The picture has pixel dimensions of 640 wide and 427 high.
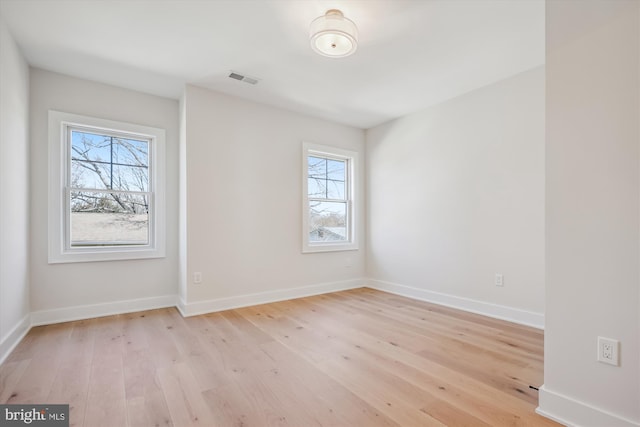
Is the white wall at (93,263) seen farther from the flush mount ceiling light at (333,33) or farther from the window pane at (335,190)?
the flush mount ceiling light at (333,33)

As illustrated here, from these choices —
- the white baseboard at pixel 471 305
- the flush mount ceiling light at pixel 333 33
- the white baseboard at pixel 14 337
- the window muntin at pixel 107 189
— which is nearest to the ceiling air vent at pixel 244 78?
the flush mount ceiling light at pixel 333 33

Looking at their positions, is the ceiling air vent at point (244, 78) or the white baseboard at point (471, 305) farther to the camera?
the ceiling air vent at point (244, 78)

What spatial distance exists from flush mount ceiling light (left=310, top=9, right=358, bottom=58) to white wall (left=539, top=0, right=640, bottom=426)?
119cm

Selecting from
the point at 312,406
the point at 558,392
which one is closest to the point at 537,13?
the point at 558,392

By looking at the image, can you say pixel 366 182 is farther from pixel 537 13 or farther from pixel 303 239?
pixel 537 13

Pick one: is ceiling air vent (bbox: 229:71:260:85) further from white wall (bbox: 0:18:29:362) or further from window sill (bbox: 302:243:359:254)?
window sill (bbox: 302:243:359:254)

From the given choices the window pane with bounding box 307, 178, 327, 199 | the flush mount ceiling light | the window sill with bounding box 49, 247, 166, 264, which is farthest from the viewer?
the window pane with bounding box 307, 178, 327, 199

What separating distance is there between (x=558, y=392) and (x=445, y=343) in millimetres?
1054

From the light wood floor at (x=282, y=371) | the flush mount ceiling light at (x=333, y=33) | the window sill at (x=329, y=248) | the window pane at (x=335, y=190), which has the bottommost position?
the light wood floor at (x=282, y=371)

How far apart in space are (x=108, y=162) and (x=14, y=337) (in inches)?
73.9

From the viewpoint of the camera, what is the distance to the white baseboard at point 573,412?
1.45 m

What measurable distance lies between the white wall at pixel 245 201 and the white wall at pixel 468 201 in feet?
3.54

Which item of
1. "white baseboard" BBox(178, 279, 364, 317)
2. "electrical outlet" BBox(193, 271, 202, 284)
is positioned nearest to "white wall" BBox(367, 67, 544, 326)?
A: "white baseboard" BBox(178, 279, 364, 317)

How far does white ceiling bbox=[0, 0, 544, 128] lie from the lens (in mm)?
2229
